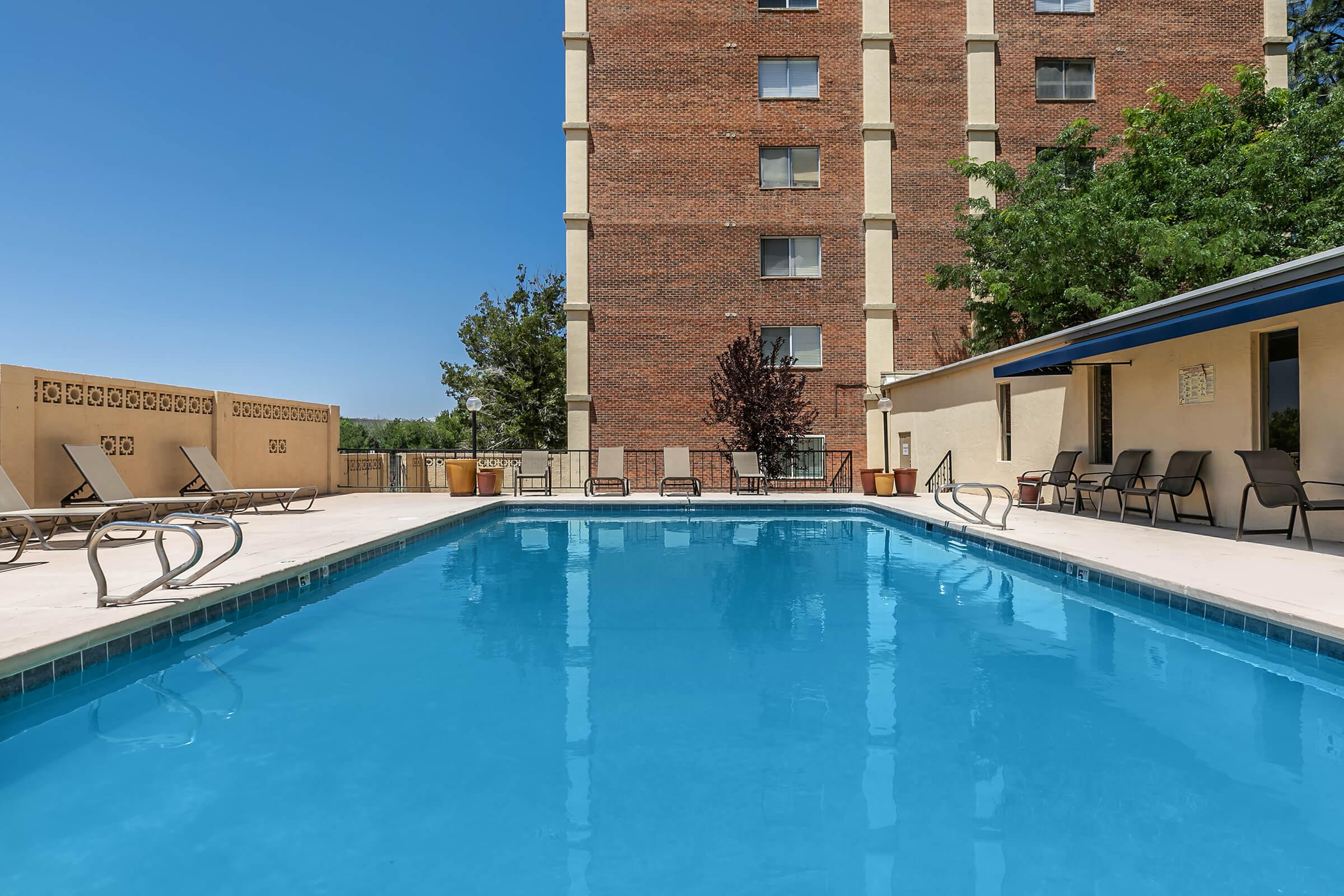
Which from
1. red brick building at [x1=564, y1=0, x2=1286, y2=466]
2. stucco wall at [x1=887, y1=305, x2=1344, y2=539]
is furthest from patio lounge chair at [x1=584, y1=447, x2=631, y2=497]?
stucco wall at [x1=887, y1=305, x2=1344, y2=539]

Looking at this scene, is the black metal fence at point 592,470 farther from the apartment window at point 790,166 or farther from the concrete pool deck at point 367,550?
the apartment window at point 790,166

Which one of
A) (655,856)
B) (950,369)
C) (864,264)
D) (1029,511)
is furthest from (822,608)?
(864,264)

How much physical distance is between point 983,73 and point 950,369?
8.04m

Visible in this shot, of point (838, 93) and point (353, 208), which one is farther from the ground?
point (353, 208)

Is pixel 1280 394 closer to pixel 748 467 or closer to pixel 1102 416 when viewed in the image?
pixel 1102 416

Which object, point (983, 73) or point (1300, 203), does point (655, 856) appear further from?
point (983, 73)

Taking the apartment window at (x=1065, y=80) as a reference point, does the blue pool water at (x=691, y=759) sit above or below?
below

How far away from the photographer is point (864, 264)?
1695 centimetres

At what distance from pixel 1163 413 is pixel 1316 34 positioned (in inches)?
787

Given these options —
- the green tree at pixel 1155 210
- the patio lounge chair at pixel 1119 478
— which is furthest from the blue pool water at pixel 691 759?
the green tree at pixel 1155 210

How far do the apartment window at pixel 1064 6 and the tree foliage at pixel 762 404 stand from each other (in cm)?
1012

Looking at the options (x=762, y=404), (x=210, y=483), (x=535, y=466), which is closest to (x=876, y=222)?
(x=762, y=404)

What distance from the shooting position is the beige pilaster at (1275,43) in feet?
55.2

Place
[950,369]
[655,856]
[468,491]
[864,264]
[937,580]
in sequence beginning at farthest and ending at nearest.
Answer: [864,264], [468,491], [950,369], [937,580], [655,856]
